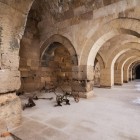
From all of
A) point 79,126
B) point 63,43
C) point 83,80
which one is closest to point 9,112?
point 79,126

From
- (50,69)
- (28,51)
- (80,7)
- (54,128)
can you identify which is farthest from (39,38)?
(54,128)

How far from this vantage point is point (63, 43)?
5988 millimetres

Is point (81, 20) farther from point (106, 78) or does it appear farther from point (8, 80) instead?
point (106, 78)

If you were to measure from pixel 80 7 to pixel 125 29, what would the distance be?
6.48 ft

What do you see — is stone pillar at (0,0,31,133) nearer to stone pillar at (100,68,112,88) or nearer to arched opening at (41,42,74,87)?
arched opening at (41,42,74,87)

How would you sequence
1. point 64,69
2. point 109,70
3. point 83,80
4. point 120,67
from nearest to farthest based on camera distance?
point 83,80 < point 109,70 < point 64,69 < point 120,67

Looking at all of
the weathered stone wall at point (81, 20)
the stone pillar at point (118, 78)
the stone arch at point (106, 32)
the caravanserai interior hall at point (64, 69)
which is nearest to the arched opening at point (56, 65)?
the caravanserai interior hall at point (64, 69)

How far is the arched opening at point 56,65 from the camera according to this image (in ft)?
23.7

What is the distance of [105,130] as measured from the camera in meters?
2.36

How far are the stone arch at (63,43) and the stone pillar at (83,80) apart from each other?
367mm

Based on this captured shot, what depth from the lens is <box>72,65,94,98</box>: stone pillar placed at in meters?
5.24

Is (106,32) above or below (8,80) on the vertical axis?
above

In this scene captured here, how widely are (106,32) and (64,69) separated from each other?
15.3ft

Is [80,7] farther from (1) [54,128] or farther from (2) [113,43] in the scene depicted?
(1) [54,128]
